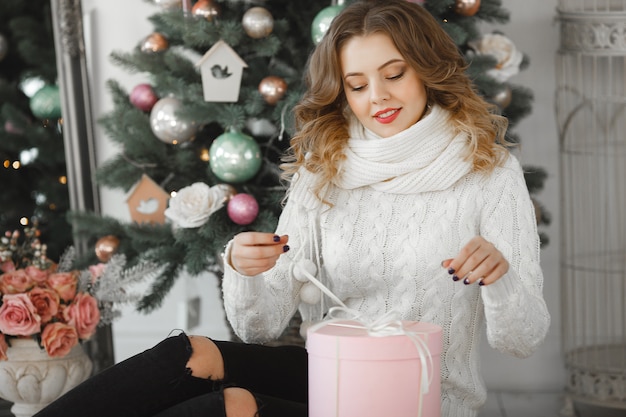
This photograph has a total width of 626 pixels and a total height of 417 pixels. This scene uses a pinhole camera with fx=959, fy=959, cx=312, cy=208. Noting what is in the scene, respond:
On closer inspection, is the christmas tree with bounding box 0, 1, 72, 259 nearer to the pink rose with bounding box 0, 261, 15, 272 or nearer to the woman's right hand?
the pink rose with bounding box 0, 261, 15, 272

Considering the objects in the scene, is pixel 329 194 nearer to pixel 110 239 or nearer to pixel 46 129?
pixel 110 239

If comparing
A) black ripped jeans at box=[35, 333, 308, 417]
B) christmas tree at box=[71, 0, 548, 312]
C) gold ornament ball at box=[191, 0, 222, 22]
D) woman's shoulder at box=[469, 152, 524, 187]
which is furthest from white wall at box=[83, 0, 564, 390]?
black ripped jeans at box=[35, 333, 308, 417]

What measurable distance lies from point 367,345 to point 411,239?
1.48ft

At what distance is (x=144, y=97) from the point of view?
2439mm

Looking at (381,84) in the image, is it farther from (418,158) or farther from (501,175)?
(501,175)

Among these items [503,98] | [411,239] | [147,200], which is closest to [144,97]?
[147,200]

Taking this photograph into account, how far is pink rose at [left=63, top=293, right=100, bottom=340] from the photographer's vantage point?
A: 2.26m

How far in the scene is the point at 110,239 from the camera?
8.01ft

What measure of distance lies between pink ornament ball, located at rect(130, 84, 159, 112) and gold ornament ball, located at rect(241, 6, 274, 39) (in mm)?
320

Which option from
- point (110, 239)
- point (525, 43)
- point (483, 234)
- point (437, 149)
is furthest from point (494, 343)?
point (525, 43)

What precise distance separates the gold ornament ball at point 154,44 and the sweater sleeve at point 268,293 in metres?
0.79

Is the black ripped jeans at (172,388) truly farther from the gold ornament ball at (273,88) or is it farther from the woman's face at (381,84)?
the gold ornament ball at (273,88)

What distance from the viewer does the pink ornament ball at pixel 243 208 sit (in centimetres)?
225

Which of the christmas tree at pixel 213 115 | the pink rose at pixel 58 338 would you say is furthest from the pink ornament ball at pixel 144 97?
the pink rose at pixel 58 338
